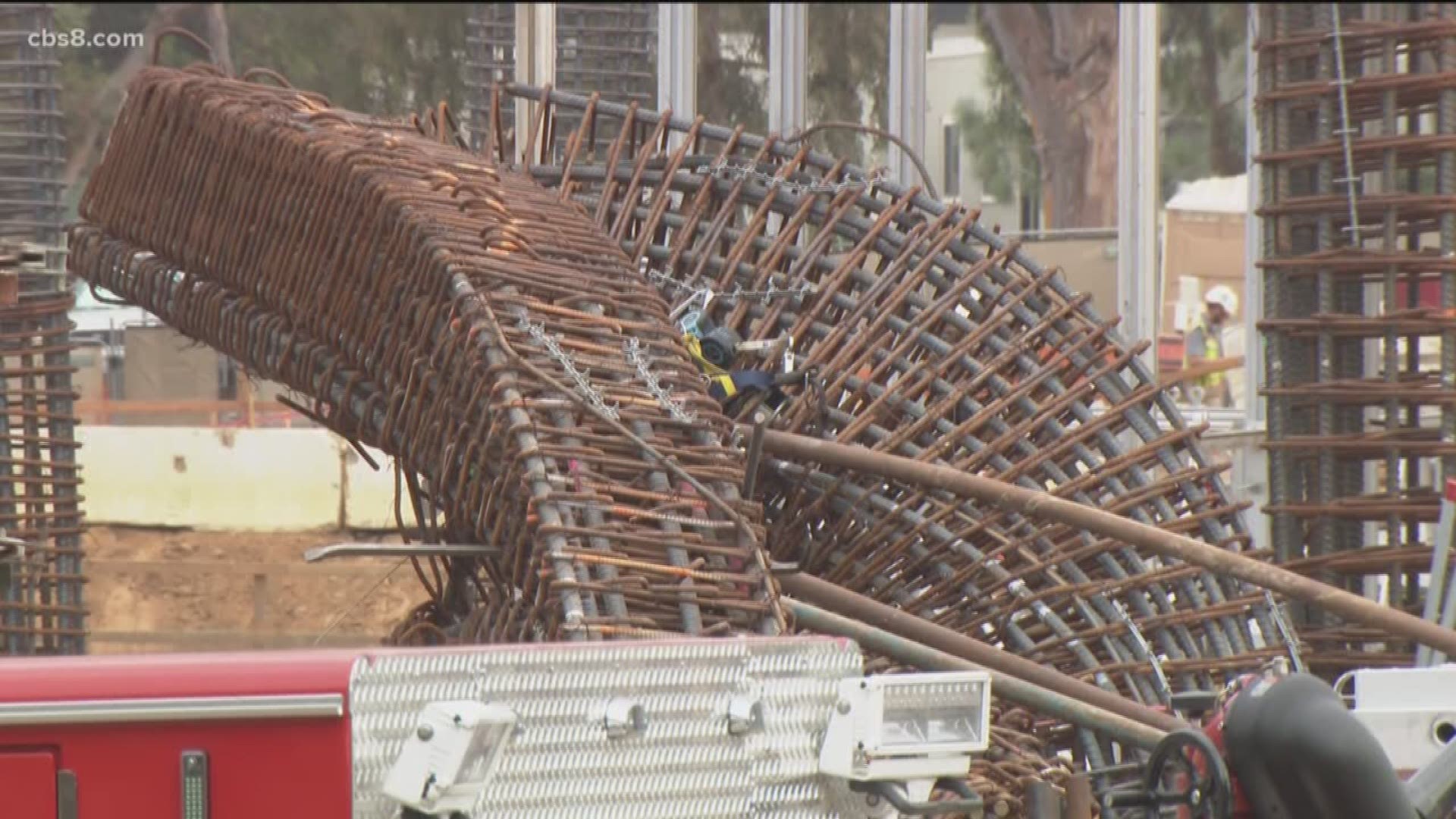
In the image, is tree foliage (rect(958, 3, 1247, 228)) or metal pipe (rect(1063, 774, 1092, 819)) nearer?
metal pipe (rect(1063, 774, 1092, 819))

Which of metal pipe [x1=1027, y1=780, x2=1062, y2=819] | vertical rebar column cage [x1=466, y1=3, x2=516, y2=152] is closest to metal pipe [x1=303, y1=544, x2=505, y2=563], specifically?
metal pipe [x1=1027, y1=780, x2=1062, y2=819]

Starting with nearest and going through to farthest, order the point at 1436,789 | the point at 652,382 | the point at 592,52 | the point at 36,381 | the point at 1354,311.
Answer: the point at 1436,789 < the point at 652,382 < the point at 1354,311 < the point at 36,381 < the point at 592,52

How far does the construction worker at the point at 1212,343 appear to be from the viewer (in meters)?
12.8

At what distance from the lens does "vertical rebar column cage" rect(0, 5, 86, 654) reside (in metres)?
8.18

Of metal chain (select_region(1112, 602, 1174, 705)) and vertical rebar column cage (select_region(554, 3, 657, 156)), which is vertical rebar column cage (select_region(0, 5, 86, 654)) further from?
metal chain (select_region(1112, 602, 1174, 705))

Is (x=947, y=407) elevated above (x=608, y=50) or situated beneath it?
situated beneath

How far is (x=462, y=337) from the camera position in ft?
15.7

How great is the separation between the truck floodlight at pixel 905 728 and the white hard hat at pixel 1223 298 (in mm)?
10206

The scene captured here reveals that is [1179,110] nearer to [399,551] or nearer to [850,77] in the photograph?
Answer: [850,77]

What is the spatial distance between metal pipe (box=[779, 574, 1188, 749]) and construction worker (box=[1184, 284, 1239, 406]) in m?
8.09

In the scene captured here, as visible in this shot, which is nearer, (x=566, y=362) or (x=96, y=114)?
(x=566, y=362)

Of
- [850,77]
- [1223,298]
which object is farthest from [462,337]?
[850,77]

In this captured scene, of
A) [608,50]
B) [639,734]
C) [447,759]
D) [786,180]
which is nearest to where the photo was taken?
[447,759]

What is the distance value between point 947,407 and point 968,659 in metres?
0.85
